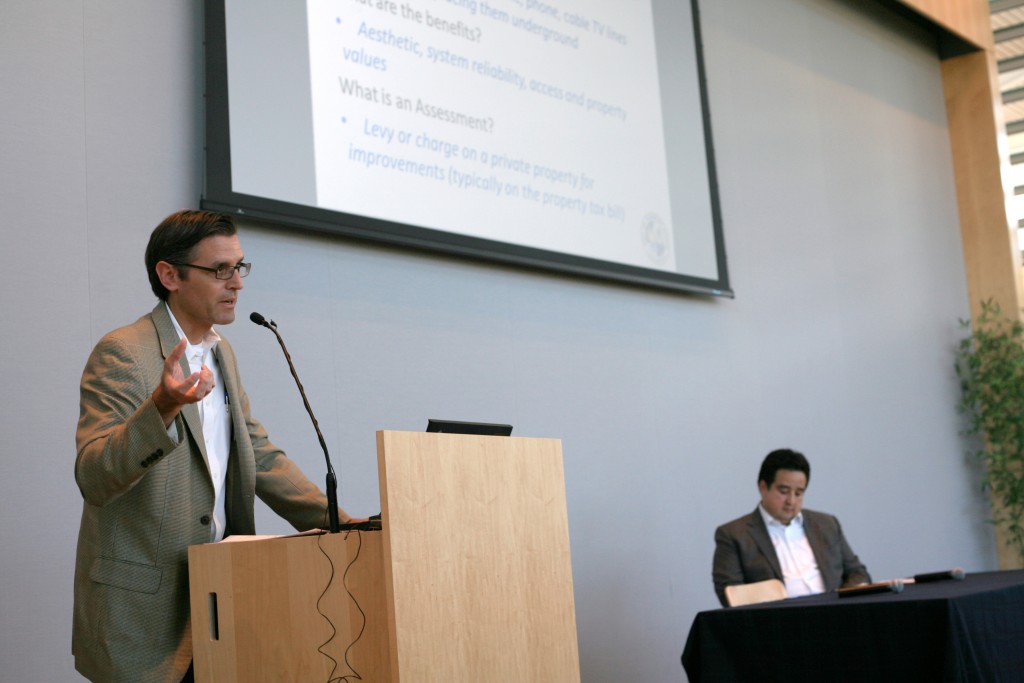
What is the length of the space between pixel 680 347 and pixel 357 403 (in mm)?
1991

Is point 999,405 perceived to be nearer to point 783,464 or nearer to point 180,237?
point 783,464

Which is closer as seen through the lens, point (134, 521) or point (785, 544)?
point (134, 521)

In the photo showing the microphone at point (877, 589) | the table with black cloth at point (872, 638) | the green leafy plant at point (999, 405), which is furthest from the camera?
the green leafy plant at point (999, 405)

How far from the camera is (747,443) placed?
5.82 meters

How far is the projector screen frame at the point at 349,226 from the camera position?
3689 millimetres

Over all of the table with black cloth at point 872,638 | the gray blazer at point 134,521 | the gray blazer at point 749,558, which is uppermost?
the gray blazer at point 134,521

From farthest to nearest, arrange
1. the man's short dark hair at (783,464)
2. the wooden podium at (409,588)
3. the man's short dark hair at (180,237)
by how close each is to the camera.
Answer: the man's short dark hair at (783,464)
the man's short dark hair at (180,237)
the wooden podium at (409,588)

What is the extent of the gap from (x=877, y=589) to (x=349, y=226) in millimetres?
2109

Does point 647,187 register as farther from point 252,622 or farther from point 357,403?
point 252,622

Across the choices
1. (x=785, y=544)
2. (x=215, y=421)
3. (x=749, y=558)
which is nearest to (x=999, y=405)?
(x=785, y=544)

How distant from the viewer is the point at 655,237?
17.7ft

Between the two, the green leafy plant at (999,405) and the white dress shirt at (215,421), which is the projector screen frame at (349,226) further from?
the green leafy plant at (999,405)

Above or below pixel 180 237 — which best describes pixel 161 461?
below

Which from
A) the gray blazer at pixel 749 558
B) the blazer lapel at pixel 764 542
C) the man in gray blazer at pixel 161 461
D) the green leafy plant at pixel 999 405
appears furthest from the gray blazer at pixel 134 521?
the green leafy plant at pixel 999 405
